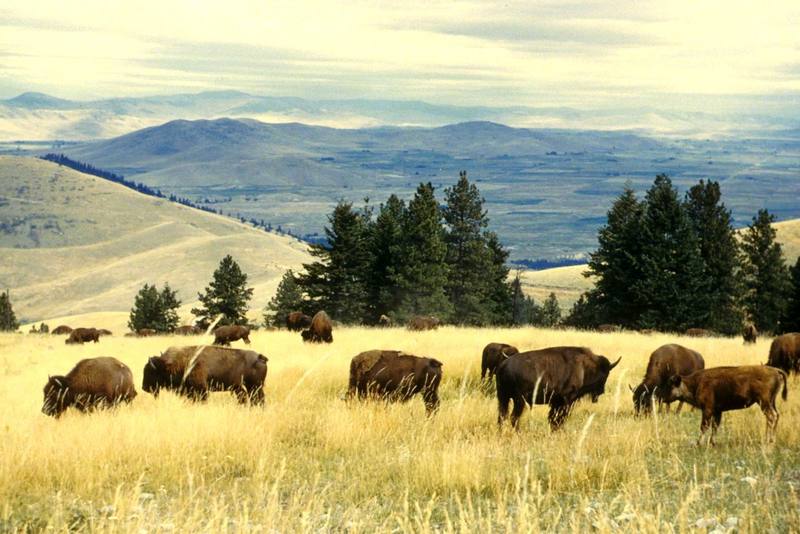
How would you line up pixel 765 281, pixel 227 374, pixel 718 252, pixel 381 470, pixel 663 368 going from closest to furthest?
1. pixel 381 470
2. pixel 227 374
3. pixel 663 368
4. pixel 718 252
5. pixel 765 281

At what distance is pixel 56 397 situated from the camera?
15.2 m

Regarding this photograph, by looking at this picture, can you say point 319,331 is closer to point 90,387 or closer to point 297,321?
point 297,321

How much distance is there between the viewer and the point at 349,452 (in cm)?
1123

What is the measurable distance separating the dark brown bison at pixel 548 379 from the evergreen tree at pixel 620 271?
44796mm

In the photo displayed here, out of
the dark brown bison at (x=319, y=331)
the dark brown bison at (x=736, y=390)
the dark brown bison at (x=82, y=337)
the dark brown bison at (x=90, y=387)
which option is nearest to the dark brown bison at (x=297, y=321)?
the dark brown bison at (x=319, y=331)

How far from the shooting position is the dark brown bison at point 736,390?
11.6 meters

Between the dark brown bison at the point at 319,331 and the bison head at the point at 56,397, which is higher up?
the bison head at the point at 56,397

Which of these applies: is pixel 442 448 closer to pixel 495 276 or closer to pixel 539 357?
pixel 539 357

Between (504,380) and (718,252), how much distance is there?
182 ft

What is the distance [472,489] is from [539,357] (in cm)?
402

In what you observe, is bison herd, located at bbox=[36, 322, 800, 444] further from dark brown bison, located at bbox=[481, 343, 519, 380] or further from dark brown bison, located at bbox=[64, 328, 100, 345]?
dark brown bison, located at bbox=[64, 328, 100, 345]

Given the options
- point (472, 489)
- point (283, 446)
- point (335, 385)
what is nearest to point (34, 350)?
point (335, 385)

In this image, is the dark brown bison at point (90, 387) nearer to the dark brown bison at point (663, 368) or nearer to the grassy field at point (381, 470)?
the grassy field at point (381, 470)

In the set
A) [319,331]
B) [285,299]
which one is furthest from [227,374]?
[285,299]
